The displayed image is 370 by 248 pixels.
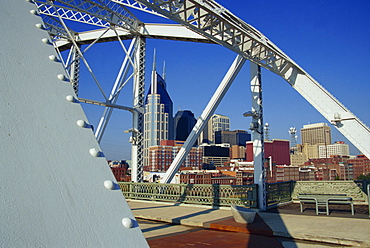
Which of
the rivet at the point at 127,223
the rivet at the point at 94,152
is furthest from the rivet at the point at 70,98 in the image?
the rivet at the point at 127,223

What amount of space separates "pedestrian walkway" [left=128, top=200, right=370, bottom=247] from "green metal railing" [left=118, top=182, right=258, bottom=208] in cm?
89

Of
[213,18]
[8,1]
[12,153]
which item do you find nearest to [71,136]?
[12,153]

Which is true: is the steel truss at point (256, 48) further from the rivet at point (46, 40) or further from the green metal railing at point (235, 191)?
the rivet at point (46, 40)

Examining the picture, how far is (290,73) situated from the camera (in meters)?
12.5

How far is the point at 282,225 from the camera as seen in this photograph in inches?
352

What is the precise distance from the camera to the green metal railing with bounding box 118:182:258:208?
12320 mm

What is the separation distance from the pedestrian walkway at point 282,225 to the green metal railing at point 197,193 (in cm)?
89

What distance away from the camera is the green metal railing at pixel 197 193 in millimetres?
12320

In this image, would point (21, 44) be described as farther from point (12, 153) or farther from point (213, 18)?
point (213, 18)

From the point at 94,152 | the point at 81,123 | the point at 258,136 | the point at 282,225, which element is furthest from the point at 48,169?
the point at 258,136

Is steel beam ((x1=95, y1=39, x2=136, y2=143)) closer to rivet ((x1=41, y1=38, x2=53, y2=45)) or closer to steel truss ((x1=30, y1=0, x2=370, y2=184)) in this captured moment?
steel truss ((x1=30, y1=0, x2=370, y2=184))

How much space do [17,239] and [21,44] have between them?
1.27 metres

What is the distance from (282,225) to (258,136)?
447 cm

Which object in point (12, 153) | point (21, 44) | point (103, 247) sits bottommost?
point (103, 247)
